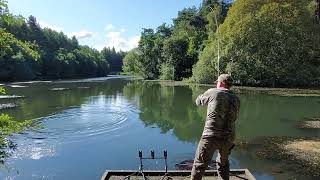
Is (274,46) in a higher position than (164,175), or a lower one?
higher

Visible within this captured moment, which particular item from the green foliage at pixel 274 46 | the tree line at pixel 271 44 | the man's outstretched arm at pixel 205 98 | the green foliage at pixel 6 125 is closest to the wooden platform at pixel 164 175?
the man's outstretched arm at pixel 205 98

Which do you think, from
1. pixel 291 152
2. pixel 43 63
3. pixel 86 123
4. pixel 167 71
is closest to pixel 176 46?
pixel 167 71

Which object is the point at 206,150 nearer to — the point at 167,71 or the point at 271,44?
the point at 271,44

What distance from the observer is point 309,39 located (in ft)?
192

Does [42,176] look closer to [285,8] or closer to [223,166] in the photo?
[223,166]

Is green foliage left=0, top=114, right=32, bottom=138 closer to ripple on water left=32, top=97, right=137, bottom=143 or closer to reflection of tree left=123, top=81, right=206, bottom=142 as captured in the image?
ripple on water left=32, top=97, right=137, bottom=143

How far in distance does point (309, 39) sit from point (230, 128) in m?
53.9

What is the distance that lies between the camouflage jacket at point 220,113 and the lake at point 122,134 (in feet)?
15.3

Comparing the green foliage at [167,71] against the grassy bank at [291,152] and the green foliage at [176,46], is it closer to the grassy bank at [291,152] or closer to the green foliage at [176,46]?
the green foliage at [176,46]

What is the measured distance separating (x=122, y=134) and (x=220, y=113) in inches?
584

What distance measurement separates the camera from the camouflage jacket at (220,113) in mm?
8477

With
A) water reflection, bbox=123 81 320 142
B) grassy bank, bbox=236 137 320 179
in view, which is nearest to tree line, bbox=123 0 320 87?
water reflection, bbox=123 81 320 142

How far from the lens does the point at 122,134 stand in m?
22.8

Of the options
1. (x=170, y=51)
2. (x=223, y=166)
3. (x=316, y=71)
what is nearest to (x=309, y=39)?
(x=316, y=71)
